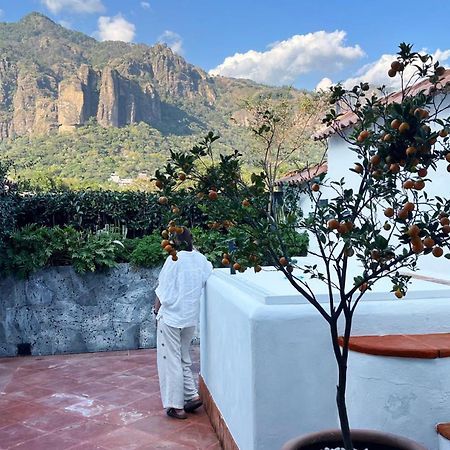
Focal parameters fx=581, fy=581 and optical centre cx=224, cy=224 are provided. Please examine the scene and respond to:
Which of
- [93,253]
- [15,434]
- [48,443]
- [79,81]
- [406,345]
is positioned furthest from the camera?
[79,81]

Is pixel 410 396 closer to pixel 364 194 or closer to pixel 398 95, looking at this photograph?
pixel 364 194

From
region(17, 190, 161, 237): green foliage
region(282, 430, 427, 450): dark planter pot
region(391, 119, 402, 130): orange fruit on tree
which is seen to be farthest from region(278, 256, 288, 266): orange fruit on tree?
region(17, 190, 161, 237): green foliage

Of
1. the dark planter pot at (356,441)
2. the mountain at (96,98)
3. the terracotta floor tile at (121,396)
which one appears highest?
the mountain at (96,98)

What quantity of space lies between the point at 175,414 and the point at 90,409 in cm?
84

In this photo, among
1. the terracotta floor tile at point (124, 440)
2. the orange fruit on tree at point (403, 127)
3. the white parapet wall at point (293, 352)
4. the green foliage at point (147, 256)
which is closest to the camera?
the orange fruit on tree at point (403, 127)

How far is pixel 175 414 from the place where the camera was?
4.66 m

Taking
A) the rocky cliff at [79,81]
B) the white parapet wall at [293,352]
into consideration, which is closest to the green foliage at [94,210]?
the white parapet wall at [293,352]

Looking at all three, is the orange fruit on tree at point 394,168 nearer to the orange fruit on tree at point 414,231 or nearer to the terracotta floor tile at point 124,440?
the orange fruit on tree at point 414,231

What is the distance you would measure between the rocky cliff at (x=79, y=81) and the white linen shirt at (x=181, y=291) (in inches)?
1506

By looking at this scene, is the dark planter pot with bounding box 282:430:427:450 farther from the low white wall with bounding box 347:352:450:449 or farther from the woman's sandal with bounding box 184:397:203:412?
the woman's sandal with bounding box 184:397:203:412

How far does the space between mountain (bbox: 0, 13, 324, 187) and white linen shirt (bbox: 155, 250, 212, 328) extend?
1041 inches

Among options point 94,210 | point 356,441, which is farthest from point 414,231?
point 94,210

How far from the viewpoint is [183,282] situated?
4.65m

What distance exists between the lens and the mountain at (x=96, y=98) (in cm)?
3528
